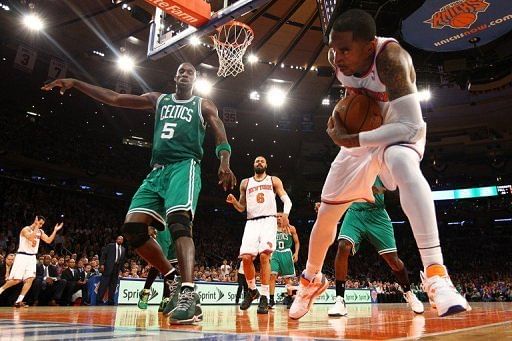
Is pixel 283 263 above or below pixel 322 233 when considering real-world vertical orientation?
above

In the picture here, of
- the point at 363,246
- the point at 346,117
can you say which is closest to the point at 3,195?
the point at 346,117

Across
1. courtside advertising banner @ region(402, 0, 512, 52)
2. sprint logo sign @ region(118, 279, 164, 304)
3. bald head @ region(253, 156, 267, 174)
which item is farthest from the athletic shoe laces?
courtside advertising banner @ region(402, 0, 512, 52)

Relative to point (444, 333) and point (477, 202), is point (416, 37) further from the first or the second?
point (477, 202)

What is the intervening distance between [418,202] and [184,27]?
674 centimetres

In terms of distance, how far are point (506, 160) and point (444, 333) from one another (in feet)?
91.4

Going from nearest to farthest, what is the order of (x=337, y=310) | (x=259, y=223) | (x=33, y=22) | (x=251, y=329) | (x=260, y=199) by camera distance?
(x=251, y=329)
(x=337, y=310)
(x=259, y=223)
(x=260, y=199)
(x=33, y=22)

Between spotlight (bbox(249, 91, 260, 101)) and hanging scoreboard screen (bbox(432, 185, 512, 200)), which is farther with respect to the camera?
hanging scoreboard screen (bbox(432, 185, 512, 200))

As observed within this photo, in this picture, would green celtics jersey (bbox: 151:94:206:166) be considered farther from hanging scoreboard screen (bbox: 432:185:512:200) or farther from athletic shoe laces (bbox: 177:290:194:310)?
hanging scoreboard screen (bbox: 432:185:512:200)

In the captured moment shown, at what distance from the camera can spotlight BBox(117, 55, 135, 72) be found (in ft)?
56.9

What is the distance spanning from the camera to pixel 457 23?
12203 millimetres

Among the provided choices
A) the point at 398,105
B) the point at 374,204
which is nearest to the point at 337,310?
the point at 374,204

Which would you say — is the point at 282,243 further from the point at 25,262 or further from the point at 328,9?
the point at 25,262

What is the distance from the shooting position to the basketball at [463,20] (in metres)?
11.8

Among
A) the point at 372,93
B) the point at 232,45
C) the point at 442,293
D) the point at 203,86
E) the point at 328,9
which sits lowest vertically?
the point at 442,293
